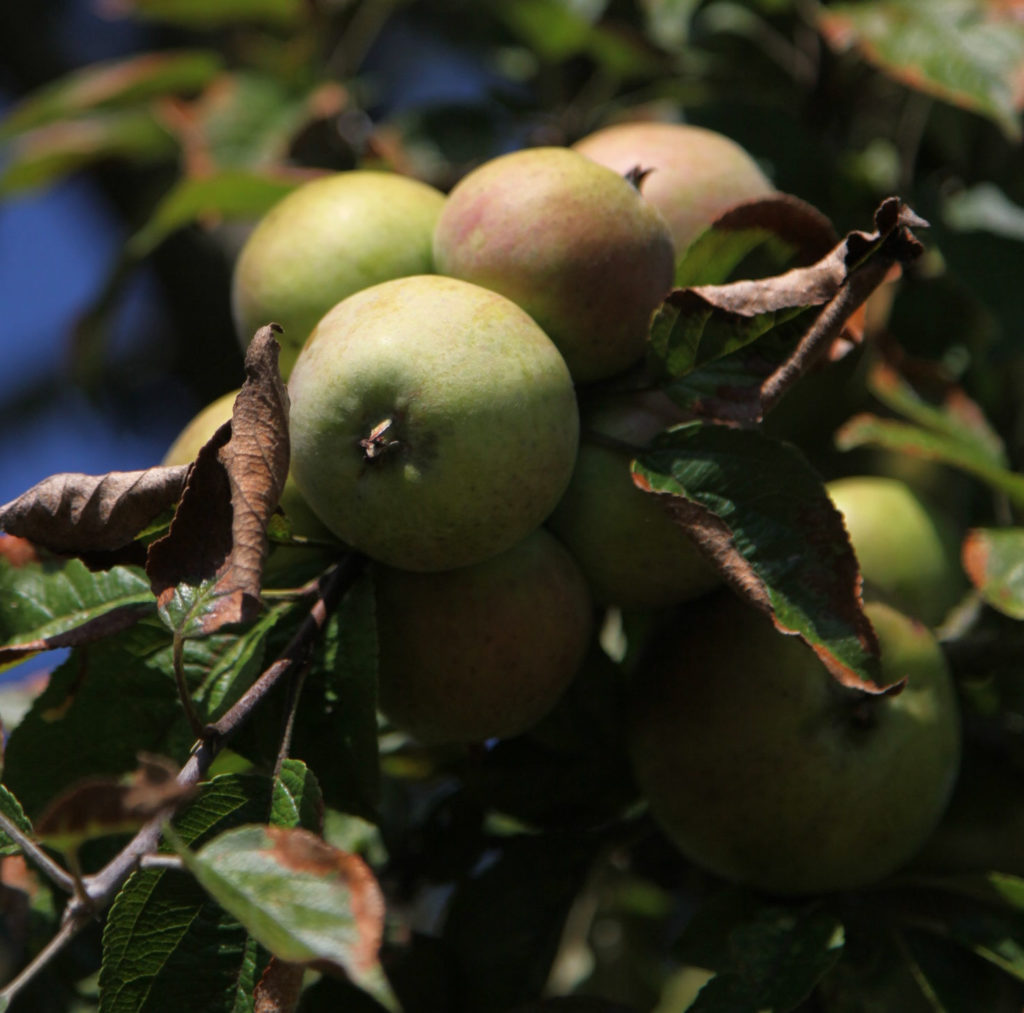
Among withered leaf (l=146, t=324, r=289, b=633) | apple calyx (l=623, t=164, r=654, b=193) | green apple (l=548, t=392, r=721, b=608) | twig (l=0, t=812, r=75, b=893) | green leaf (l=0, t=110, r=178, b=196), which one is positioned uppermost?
apple calyx (l=623, t=164, r=654, b=193)

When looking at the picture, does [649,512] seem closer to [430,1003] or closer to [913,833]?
[913,833]

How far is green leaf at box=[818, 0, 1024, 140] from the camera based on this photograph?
1167mm

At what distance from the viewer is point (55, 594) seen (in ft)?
2.86

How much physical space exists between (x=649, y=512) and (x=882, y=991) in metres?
0.43

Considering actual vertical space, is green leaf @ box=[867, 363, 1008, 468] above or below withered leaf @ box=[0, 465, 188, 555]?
below

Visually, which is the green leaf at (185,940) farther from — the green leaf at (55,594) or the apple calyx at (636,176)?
the apple calyx at (636,176)

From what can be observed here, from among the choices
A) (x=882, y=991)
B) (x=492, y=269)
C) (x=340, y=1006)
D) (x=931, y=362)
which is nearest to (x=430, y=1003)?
(x=340, y=1006)

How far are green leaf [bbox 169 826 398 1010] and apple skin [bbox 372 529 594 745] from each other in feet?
0.74

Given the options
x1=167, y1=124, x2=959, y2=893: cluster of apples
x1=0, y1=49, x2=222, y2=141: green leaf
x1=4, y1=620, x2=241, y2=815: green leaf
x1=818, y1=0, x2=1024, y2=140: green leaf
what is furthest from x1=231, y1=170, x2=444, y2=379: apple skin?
x1=0, y1=49, x2=222, y2=141: green leaf

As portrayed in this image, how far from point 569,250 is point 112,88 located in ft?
3.22

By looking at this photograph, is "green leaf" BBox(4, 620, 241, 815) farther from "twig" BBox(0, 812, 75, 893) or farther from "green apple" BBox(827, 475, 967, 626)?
"green apple" BBox(827, 475, 967, 626)

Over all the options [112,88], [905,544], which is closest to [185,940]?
[905,544]

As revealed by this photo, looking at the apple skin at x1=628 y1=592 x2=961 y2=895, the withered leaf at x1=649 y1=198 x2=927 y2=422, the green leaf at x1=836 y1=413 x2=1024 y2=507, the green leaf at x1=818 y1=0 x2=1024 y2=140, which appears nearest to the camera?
the withered leaf at x1=649 y1=198 x2=927 y2=422

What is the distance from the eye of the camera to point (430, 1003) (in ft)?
3.33
